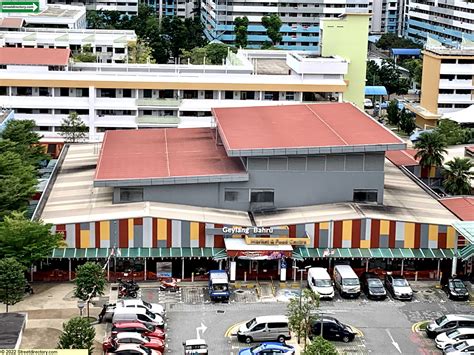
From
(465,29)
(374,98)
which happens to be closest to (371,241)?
(374,98)

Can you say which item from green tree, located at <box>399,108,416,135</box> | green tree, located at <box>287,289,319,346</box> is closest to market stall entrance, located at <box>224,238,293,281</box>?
green tree, located at <box>287,289,319,346</box>

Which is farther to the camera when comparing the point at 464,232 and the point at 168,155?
the point at 168,155

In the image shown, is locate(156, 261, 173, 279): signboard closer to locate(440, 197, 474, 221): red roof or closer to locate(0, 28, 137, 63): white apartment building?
locate(440, 197, 474, 221): red roof

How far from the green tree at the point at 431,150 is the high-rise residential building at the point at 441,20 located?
48.6m

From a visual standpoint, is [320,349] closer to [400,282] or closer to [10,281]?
[400,282]

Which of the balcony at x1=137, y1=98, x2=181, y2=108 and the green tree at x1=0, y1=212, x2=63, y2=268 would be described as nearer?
the green tree at x1=0, y1=212, x2=63, y2=268

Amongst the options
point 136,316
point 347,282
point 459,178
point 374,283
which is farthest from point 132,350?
point 459,178

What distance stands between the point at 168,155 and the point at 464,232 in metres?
15.2

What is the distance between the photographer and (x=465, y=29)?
105 m

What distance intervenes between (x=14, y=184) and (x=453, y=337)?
20.1 metres

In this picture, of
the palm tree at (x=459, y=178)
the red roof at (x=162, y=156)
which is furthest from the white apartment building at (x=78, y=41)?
the palm tree at (x=459, y=178)

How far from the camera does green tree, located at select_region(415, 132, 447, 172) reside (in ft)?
169

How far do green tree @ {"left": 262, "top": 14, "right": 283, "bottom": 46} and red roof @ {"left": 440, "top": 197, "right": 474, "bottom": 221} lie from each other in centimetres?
6362

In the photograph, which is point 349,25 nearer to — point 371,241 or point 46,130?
point 46,130
